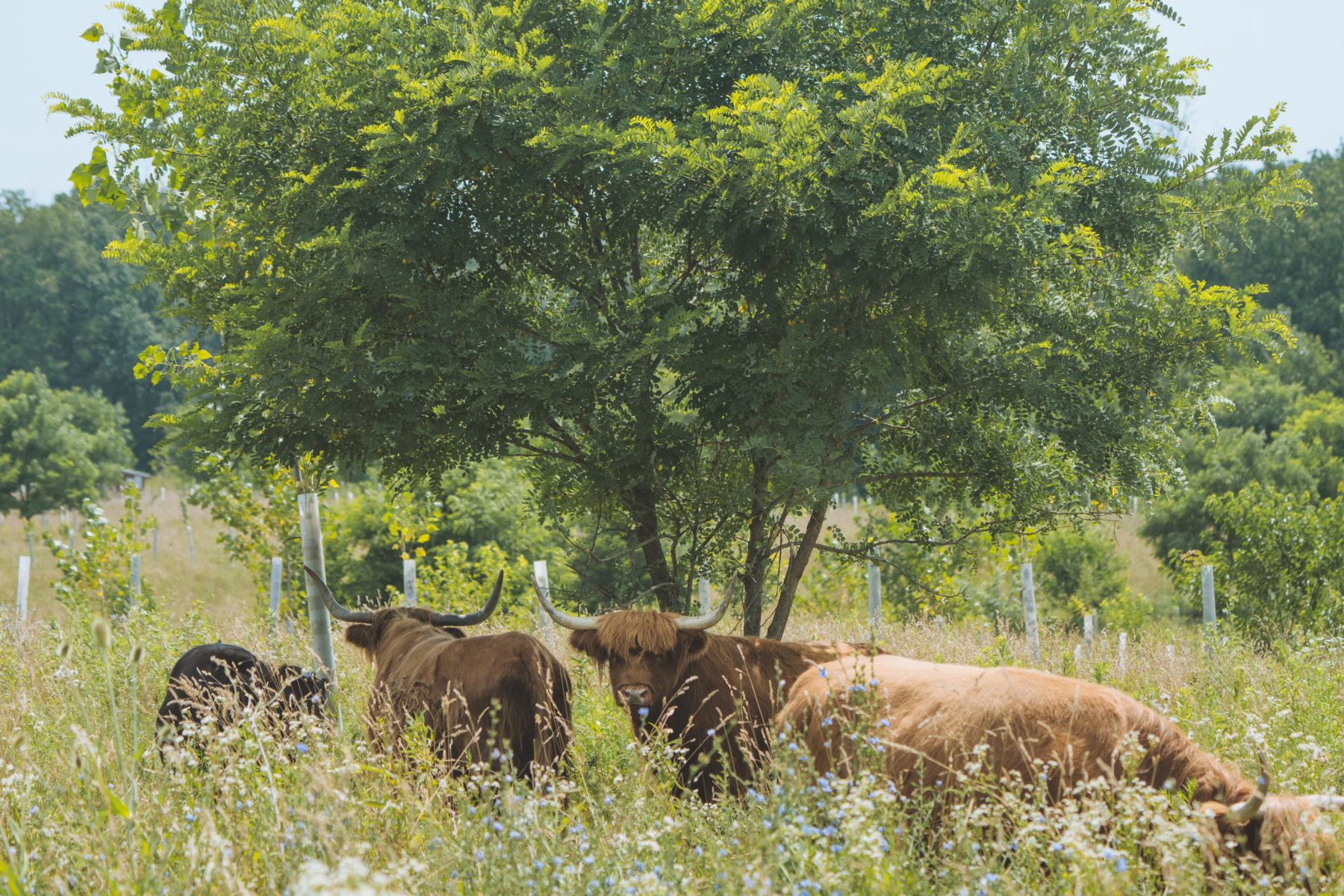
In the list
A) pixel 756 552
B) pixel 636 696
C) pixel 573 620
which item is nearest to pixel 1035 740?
pixel 636 696

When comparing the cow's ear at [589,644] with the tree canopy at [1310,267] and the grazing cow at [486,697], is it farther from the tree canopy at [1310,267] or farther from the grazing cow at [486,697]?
the tree canopy at [1310,267]

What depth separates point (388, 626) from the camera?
6.27 m

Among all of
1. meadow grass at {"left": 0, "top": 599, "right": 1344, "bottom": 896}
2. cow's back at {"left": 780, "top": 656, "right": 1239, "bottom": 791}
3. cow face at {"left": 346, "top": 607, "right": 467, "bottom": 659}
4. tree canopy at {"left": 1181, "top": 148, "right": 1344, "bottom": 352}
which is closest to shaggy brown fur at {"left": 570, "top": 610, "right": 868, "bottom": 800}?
meadow grass at {"left": 0, "top": 599, "right": 1344, "bottom": 896}

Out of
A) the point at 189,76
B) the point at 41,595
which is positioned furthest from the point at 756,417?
Result: the point at 41,595

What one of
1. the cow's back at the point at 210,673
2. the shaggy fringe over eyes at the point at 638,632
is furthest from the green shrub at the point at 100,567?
the shaggy fringe over eyes at the point at 638,632

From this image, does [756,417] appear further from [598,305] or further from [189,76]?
[189,76]

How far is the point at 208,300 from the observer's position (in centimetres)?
571

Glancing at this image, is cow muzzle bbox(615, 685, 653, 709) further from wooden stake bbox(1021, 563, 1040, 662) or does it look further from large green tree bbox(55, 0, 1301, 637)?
wooden stake bbox(1021, 563, 1040, 662)

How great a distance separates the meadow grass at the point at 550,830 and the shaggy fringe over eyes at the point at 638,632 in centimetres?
50

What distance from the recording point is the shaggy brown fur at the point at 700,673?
4.98 meters

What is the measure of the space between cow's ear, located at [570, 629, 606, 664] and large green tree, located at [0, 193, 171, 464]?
55286 mm

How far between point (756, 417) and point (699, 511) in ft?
3.50

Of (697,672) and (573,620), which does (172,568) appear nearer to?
(573,620)

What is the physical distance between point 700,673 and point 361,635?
97.8 inches
